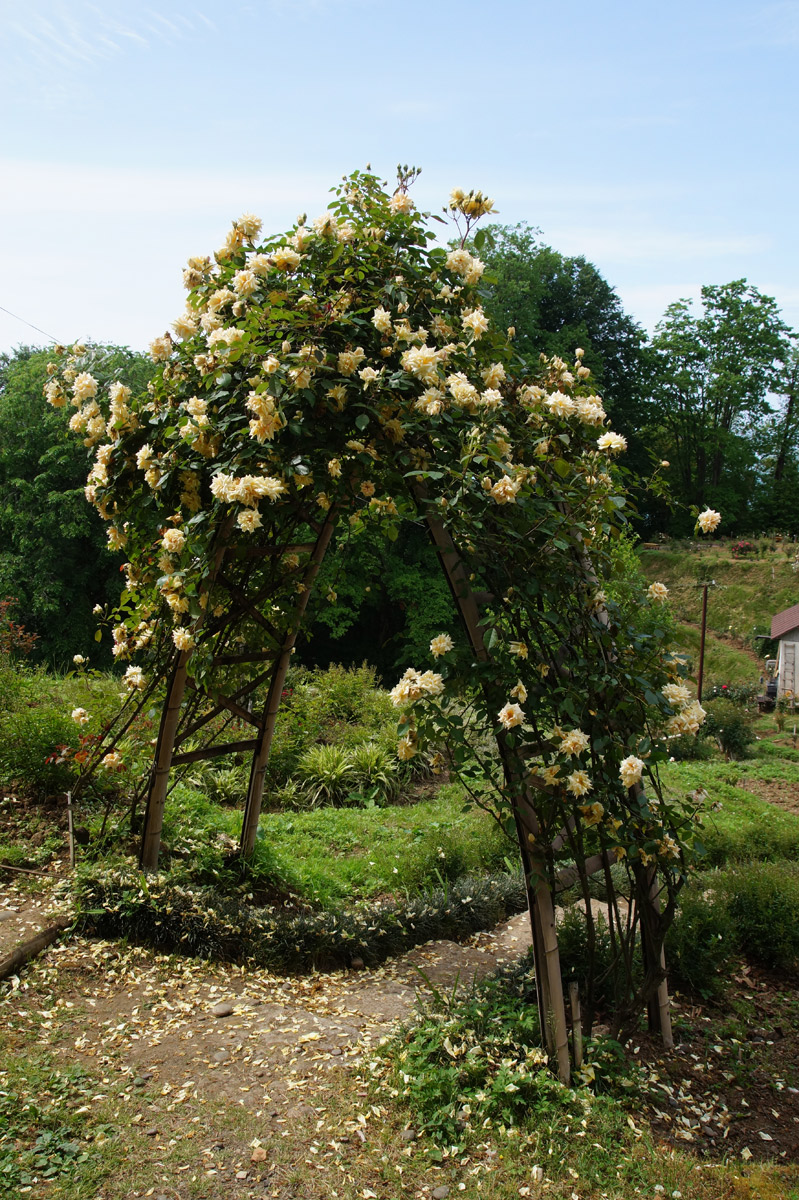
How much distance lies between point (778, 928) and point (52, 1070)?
9.54 ft

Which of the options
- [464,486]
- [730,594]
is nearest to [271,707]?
[464,486]

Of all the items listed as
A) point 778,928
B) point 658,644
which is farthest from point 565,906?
point 658,644

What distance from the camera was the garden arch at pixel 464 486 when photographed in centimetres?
244

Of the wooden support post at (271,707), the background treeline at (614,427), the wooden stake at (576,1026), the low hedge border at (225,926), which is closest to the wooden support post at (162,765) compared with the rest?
the low hedge border at (225,926)

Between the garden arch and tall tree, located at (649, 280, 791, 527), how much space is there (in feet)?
85.2

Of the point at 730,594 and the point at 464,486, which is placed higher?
the point at 730,594

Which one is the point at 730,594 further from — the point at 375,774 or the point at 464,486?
the point at 464,486

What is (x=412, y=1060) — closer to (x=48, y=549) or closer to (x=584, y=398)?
(x=584, y=398)

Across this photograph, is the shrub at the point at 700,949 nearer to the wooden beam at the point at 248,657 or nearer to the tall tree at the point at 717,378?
the wooden beam at the point at 248,657

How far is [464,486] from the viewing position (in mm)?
2326

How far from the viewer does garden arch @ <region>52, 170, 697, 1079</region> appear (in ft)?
8.00

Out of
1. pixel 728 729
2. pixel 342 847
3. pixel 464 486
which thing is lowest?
pixel 342 847

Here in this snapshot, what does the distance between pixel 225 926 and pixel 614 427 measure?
26.4 metres

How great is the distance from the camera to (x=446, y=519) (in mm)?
2371
